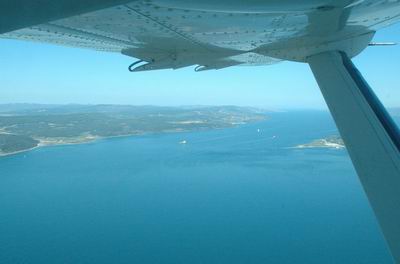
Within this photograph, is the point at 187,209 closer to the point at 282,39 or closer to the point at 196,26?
the point at 282,39

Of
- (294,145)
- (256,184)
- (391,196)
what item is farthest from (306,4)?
(294,145)

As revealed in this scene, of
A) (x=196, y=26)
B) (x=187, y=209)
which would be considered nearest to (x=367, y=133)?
(x=196, y=26)

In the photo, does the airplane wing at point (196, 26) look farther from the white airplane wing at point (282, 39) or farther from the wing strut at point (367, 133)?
the wing strut at point (367, 133)

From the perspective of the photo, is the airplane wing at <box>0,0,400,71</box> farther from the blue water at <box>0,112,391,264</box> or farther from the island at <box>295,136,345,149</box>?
the island at <box>295,136,345,149</box>

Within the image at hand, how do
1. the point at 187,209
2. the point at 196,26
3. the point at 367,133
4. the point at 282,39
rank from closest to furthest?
1. the point at 196,26
2. the point at 367,133
3. the point at 282,39
4. the point at 187,209

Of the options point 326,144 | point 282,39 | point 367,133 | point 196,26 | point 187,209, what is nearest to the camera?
point 196,26

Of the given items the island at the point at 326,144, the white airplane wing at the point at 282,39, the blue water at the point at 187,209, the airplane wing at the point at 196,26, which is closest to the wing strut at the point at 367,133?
the white airplane wing at the point at 282,39
